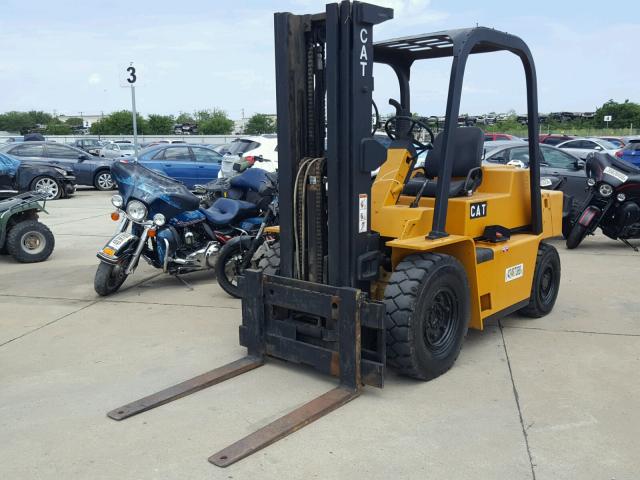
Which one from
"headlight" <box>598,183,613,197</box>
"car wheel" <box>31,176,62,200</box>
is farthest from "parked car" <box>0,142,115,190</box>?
"headlight" <box>598,183,613,197</box>

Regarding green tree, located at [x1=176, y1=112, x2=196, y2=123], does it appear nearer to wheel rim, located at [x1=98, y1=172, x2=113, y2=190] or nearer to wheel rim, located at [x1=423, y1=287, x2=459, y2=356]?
wheel rim, located at [x1=98, y1=172, x2=113, y2=190]

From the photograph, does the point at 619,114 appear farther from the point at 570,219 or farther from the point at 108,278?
the point at 108,278

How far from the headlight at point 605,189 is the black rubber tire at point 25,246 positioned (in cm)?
787

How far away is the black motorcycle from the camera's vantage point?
30.1 feet

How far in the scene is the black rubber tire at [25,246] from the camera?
8.76 meters

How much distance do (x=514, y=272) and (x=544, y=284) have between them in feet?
3.11

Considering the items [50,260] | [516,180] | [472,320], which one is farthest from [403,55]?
[50,260]

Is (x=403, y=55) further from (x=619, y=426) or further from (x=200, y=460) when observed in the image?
(x=200, y=460)

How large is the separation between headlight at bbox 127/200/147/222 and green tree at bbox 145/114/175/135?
Answer: 57.0 m

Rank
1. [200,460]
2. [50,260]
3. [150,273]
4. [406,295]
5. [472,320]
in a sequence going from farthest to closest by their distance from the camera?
[50,260] → [150,273] → [472,320] → [406,295] → [200,460]

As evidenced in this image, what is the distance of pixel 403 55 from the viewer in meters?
5.72

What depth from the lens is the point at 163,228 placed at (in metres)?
7.00

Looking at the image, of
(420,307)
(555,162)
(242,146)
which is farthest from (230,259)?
(242,146)

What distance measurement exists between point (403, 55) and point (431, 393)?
305 centimetres
